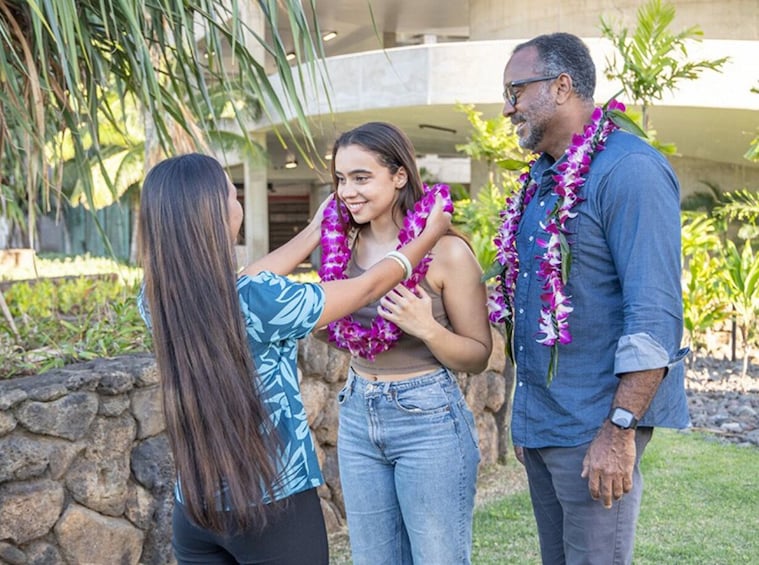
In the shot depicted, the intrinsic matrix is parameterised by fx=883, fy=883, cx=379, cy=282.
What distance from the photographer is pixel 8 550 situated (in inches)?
138

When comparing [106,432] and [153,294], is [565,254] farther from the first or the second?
[106,432]

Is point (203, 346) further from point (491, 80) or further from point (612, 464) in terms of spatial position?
point (491, 80)

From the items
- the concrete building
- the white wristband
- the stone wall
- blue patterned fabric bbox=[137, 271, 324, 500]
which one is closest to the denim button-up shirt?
the white wristband

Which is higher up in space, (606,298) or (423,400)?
(606,298)

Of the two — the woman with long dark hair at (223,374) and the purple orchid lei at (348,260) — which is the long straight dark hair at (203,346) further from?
the purple orchid lei at (348,260)

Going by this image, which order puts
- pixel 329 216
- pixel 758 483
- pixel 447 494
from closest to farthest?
pixel 447 494, pixel 329 216, pixel 758 483

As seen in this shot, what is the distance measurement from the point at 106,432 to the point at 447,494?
1.88m

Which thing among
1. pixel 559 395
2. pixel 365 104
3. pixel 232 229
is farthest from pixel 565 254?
pixel 365 104

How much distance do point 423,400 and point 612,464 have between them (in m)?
0.64

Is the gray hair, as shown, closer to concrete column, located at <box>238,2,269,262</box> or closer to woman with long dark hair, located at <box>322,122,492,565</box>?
woman with long dark hair, located at <box>322,122,492,565</box>

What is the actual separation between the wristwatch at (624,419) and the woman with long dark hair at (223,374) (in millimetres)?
740

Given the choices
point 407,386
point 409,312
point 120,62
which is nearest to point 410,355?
point 407,386

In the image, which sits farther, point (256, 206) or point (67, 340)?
point (256, 206)

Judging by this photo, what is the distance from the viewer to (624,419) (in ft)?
6.92
